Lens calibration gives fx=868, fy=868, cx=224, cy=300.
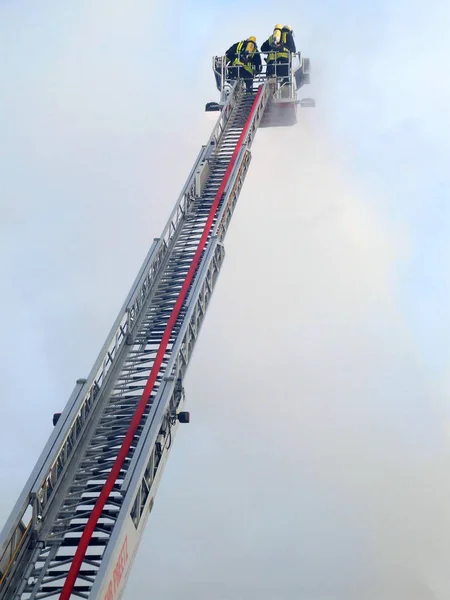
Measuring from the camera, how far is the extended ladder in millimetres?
12125

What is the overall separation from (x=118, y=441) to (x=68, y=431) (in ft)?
3.00

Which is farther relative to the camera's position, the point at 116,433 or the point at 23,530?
the point at 116,433

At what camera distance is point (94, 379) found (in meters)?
15.2

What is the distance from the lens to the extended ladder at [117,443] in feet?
39.8

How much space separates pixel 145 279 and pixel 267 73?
458 inches

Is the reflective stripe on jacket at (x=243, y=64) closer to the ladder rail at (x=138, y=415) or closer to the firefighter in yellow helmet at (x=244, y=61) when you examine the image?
the firefighter in yellow helmet at (x=244, y=61)

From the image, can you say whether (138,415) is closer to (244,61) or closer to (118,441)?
(118,441)

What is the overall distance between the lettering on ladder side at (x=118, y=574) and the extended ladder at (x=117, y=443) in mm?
14

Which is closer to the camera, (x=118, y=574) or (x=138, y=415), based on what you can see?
→ (x=118, y=574)

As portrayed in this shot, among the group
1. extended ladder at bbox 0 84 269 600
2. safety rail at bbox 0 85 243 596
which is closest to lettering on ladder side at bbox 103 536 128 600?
extended ladder at bbox 0 84 269 600

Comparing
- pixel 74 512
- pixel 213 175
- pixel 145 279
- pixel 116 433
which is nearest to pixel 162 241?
pixel 145 279

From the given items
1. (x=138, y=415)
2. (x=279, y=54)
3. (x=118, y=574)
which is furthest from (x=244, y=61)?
(x=118, y=574)

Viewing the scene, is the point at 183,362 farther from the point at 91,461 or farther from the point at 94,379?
the point at 91,461

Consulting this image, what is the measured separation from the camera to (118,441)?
14.4m
